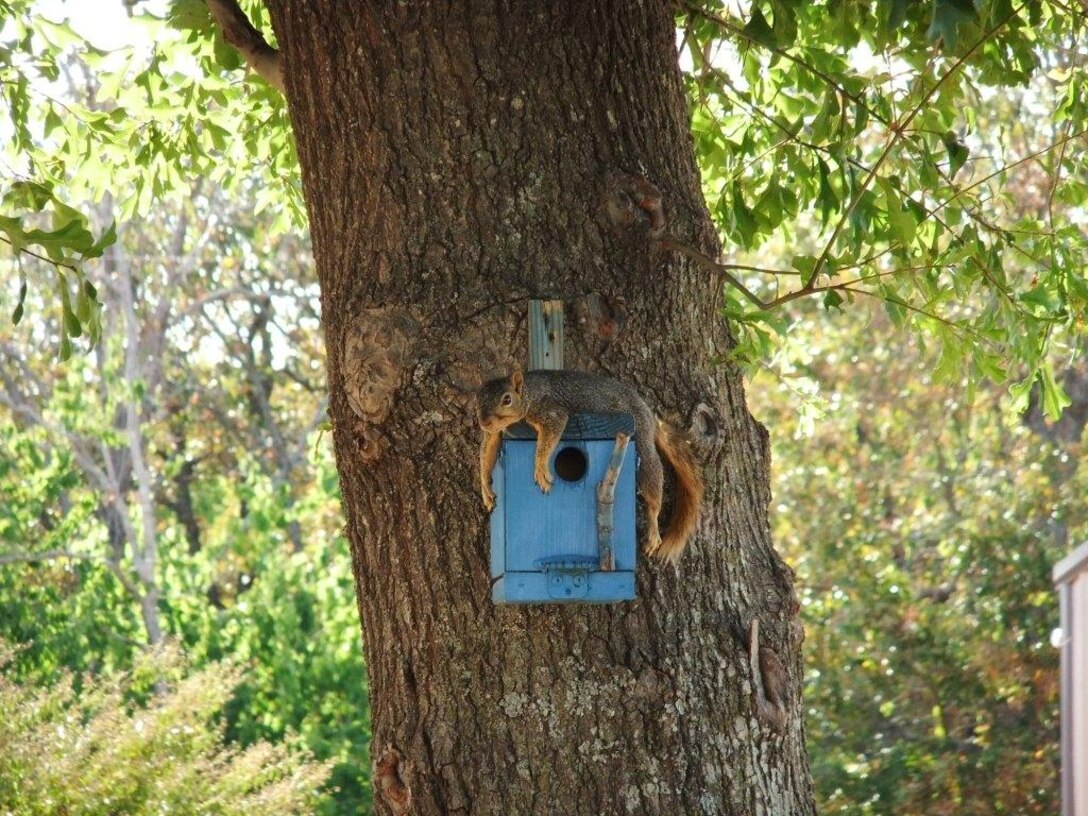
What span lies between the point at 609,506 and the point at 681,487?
6.3 inches

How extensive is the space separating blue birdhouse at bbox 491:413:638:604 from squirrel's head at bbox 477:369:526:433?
0.29 ft

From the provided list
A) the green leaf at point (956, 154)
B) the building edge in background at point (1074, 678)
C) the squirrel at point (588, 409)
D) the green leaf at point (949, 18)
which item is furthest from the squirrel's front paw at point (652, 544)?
the building edge in background at point (1074, 678)

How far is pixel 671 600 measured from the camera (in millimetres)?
2387

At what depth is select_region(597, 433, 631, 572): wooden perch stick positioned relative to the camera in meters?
2.31

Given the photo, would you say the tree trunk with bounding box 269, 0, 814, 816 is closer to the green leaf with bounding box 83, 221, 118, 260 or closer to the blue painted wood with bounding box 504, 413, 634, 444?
the blue painted wood with bounding box 504, 413, 634, 444

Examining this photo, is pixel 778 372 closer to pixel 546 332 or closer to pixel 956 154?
pixel 956 154

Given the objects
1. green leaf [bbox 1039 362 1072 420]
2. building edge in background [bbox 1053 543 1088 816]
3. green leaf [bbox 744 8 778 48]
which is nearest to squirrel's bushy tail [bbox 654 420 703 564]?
green leaf [bbox 744 8 778 48]

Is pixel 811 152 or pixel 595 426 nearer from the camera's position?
pixel 595 426

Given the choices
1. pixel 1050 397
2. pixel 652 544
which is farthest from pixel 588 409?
pixel 1050 397

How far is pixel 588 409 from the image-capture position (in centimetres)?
231

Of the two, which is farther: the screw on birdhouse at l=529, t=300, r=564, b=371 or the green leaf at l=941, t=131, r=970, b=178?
the green leaf at l=941, t=131, r=970, b=178

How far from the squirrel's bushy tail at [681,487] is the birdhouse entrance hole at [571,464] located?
12cm

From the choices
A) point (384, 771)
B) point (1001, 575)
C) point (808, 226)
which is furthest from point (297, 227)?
point (808, 226)

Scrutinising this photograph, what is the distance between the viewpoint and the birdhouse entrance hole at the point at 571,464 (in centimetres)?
239
